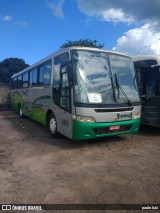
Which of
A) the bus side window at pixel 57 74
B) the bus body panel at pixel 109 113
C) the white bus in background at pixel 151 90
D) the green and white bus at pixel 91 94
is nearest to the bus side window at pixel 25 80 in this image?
the green and white bus at pixel 91 94

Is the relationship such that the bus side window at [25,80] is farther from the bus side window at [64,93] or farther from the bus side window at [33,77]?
the bus side window at [64,93]

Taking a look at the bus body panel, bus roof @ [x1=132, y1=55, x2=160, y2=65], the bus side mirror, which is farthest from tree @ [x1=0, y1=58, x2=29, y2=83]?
the bus body panel

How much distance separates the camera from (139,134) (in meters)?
9.07

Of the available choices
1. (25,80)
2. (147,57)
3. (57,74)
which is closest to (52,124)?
(57,74)

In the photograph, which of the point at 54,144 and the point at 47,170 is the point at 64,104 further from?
the point at 47,170

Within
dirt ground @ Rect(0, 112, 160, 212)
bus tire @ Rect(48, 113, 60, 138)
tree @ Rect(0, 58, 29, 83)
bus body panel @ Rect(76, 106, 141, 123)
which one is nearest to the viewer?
dirt ground @ Rect(0, 112, 160, 212)

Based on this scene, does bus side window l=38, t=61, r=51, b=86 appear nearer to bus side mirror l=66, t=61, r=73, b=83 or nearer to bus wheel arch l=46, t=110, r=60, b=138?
bus wheel arch l=46, t=110, r=60, b=138

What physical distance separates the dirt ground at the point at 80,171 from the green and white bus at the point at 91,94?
60 centimetres

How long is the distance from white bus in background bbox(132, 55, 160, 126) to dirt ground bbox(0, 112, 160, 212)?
3.35ft

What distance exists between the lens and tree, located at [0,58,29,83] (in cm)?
6088

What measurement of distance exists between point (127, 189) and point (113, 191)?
281 mm

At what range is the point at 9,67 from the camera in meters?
61.8

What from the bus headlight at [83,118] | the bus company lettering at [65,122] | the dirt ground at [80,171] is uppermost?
the bus headlight at [83,118]

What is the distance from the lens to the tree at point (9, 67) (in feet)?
200
